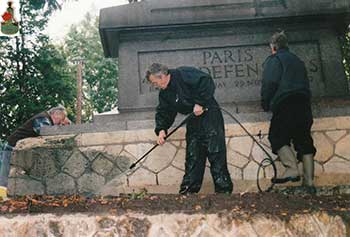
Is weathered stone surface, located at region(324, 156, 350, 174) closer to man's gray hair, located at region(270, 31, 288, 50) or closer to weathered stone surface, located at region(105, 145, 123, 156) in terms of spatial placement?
man's gray hair, located at region(270, 31, 288, 50)

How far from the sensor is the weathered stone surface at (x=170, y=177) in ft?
18.1

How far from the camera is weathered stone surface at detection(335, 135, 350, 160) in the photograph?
5.54 metres

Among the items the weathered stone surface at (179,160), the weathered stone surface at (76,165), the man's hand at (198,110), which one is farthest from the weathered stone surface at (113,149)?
the man's hand at (198,110)

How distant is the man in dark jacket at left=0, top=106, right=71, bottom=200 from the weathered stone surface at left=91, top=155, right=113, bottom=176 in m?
1.00

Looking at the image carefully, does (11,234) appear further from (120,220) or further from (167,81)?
(167,81)

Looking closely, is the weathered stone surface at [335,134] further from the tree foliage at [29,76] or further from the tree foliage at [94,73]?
the tree foliage at [94,73]

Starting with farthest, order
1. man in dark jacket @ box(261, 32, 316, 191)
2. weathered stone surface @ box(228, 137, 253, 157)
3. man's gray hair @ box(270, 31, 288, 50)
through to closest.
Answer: weathered stone surface @ box(228, 137, 253, 157) → man's gray hair @ box(270, 31, 288, 50) → man in dark jacket @ box(261, 32, 316, 191)

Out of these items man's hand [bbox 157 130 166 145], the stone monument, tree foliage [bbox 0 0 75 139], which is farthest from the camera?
tree foliage [bbox 0 0 75 139]

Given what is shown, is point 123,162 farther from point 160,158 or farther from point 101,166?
point 160,158

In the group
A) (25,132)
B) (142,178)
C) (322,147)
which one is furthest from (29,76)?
(322,147)

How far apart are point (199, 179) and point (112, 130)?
1580 millimetres

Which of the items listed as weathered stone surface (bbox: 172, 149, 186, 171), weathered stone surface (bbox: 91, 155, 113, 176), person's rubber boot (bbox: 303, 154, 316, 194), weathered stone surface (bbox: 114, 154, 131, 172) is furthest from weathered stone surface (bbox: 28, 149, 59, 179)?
person's rubber boot (bbox: 303, 154, 316, 194)

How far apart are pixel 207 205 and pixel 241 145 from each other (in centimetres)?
224

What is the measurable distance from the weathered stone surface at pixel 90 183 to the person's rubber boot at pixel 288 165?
2.31 m
